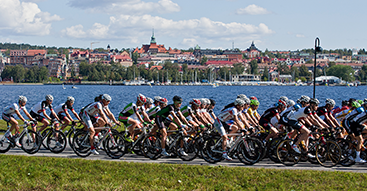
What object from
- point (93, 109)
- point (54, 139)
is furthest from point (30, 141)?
point (93, 109)

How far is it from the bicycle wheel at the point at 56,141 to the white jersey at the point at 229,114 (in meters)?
5.56

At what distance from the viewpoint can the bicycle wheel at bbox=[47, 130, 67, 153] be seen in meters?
15.9

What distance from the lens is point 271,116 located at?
15062 millimetres

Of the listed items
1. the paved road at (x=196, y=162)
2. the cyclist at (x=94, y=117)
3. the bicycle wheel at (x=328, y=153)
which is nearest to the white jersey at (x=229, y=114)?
the paved road at (x=196, y=162)

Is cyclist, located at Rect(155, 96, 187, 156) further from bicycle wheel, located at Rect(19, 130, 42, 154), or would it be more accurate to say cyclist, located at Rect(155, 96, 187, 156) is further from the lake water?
the lake water

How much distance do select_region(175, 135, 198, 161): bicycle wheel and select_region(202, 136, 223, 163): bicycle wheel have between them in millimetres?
374

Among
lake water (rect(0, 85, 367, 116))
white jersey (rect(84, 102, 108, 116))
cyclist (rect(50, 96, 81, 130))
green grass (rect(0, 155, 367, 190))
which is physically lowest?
lake water (rect(0, 85, 367, 116))

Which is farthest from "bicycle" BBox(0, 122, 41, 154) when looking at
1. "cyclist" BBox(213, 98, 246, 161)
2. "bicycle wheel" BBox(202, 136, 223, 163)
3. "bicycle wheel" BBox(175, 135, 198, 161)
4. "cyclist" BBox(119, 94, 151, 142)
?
"cyclist" BBox(213, 98, 246, 161)

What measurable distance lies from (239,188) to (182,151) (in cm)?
341

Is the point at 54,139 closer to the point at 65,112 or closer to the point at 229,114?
the point at 65,112

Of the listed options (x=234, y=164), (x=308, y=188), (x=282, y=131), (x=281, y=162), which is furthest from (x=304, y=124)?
(x=308, y=188)

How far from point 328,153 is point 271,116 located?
2.22m

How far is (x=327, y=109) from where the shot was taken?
15.0 meters

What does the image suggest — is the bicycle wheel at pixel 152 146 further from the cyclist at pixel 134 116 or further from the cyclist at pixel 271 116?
the cyclist at pixel 271 116
